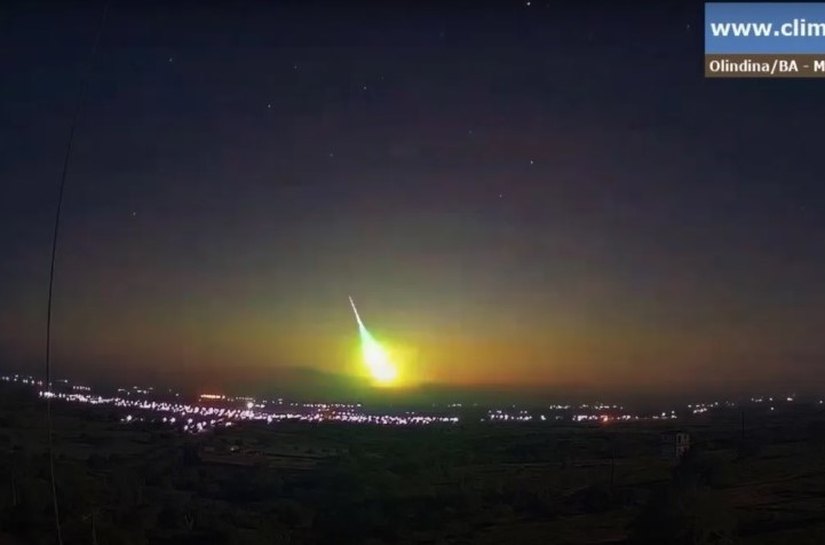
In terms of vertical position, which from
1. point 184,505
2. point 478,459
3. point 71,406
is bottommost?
point 184,505

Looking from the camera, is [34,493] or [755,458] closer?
[34,493]

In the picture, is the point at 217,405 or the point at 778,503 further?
the point at 217,405

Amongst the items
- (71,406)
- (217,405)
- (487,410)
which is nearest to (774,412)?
(487,410)

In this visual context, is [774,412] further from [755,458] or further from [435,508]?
[435,508]

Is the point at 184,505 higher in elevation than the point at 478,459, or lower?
lower

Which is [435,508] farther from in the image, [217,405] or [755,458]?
[755,458]

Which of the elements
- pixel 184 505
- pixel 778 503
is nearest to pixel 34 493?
pixel 184 505
